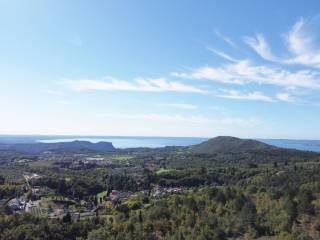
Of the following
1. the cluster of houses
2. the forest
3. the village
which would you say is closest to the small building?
the village

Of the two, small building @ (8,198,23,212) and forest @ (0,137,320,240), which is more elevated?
forest @ (0,137,320,240)

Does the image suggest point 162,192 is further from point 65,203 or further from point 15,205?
point 15,205

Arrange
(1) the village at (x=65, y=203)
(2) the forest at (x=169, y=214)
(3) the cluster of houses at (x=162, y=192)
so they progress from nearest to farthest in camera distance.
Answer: (2) the forest at (x=169, y=214) → (1) the village at (x=65, y=203) → (3) the cluster of houses at (x=162, y=192)

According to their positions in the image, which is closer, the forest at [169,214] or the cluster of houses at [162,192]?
the forest at [169,214]

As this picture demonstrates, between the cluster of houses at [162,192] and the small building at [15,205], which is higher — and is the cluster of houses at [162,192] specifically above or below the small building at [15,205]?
above

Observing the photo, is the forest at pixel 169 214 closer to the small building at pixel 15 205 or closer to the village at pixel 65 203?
the village at pixel 65 203

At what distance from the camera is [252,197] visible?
2773 inches

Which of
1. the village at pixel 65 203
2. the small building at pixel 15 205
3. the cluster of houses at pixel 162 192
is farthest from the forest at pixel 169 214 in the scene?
the small building at pixel 15 205

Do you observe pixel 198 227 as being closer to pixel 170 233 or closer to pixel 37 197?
pixel 170 233

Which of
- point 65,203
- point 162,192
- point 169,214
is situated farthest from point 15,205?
point 162,192

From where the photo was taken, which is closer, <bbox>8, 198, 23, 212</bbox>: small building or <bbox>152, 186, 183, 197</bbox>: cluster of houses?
<bbox>8, 198, 23, 212</bbox>: small building

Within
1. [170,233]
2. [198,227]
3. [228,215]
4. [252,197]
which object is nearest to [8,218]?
[170,233]

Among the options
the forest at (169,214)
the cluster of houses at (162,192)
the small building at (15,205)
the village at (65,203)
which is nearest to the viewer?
the forest at (169,214)

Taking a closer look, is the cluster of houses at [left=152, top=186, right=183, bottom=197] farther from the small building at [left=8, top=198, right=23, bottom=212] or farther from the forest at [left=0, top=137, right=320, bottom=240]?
the small building at [left=8, top=198, right=23, bottom=212]
